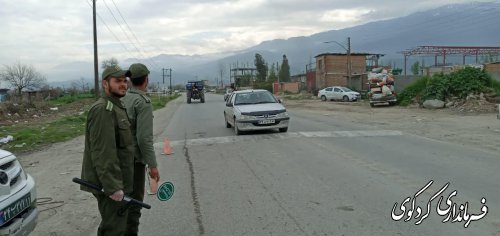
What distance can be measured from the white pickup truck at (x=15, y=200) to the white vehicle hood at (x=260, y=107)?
1142 centimetres

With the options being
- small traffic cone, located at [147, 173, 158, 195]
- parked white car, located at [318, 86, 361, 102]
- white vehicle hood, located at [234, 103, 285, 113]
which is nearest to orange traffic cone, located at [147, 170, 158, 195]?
small traffic cone, located at [147, 173, 158, 195]

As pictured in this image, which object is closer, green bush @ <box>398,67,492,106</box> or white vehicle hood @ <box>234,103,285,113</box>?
white vehicle hood @ <box>234,103,285,113</box>

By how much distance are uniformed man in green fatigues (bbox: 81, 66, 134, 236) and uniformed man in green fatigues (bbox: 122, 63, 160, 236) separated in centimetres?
47

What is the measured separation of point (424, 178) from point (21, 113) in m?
29.8

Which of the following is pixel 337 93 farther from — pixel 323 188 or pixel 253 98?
pixel 323 188

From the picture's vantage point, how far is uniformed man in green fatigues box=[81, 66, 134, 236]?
393cm

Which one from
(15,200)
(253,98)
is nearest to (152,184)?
(15,200)

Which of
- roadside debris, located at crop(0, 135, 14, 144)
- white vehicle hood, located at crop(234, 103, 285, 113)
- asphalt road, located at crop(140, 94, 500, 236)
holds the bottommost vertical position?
roadside debris, located at crop(0, 135, 14, 144)

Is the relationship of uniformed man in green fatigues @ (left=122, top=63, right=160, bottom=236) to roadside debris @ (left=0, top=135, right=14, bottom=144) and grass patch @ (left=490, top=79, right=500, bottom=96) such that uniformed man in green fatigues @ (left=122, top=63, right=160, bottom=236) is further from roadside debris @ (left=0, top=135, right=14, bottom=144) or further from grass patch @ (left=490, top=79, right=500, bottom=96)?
grass patch @ (left=490, top=79, right=500, bottom=96)

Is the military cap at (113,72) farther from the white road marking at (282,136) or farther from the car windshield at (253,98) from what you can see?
the car windshield at (253,98)

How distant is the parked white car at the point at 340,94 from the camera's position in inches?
1850

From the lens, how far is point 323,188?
757 centimetres

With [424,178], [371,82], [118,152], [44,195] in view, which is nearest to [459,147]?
[424,178]

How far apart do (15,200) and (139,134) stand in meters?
1.21
